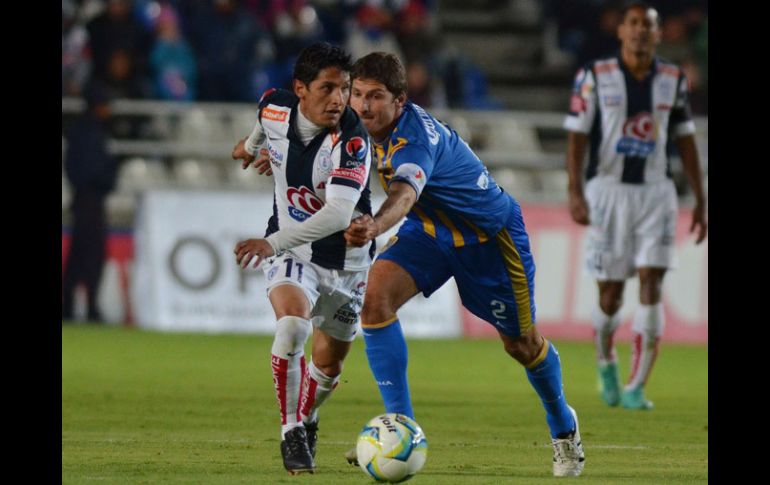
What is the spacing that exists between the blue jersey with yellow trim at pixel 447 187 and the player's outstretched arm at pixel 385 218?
26cm

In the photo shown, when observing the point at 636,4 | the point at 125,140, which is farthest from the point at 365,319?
the point at 125,140

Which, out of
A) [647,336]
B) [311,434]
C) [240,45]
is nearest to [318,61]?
[311,434]

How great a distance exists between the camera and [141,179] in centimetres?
1834

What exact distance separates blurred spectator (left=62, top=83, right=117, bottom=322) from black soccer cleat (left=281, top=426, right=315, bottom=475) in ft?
34.8

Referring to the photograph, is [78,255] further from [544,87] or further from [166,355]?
[544,87]

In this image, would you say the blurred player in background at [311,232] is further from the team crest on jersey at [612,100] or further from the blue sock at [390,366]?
the team crest on jersey at [612,100]

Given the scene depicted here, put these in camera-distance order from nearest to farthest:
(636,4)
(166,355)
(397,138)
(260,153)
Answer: (397,138), (260,153), (636,4), (166,355)

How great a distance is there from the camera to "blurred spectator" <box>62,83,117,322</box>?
17.4 meters

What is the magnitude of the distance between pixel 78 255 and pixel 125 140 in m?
2.35

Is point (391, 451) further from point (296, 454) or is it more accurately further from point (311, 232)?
point (311, 232)

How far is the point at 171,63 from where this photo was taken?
19.1 metres

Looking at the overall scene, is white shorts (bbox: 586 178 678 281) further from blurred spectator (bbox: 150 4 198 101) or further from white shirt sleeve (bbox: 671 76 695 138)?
blurred spectator (bbox: 150 4 198 101)

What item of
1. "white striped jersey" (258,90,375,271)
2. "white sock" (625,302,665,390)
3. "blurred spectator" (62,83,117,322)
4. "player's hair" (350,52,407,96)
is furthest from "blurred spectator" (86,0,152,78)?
"player's hair" (350,52,407,96)

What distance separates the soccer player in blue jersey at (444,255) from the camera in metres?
7.27
